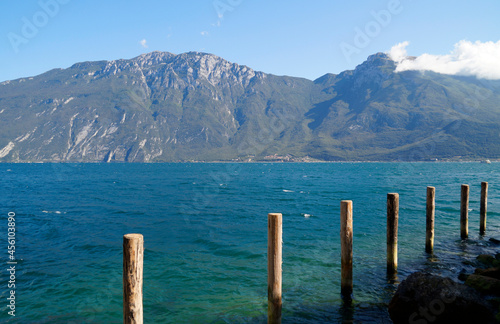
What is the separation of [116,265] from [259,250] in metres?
8.50

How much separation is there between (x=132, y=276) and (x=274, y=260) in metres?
3.70

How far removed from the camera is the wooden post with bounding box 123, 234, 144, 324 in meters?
5.93

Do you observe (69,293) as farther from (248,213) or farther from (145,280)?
(248,213)

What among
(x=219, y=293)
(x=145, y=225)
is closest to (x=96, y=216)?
(x=145, y=225)

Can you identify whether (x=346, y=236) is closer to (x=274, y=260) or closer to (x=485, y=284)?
(x=274, y=260)

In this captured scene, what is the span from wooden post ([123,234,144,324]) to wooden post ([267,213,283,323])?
331cm

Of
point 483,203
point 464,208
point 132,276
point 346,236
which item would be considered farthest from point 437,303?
point 483,203

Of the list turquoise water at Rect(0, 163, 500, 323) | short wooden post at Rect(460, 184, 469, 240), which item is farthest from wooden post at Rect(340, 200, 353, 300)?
short wooden post at Rect(460, 184, 469, 240)

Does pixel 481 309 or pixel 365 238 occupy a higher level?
pixel 481 309

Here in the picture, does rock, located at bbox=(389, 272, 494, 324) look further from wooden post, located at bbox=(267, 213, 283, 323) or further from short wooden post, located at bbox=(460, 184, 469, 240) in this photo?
short wooden post, located at bbox=(460, 184, 469, 240)

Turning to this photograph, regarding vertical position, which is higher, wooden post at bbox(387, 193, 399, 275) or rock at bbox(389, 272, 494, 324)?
wooden post at bbox(387, 193, 399, 275)

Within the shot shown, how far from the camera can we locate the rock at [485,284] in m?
9.84

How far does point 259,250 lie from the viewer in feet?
62.4

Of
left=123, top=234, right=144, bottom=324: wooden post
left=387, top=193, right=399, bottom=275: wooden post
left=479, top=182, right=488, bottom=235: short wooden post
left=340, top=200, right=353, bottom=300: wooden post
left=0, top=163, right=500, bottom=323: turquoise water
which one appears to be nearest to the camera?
left=123, top=234, right=144, bottom=324: wooden post
